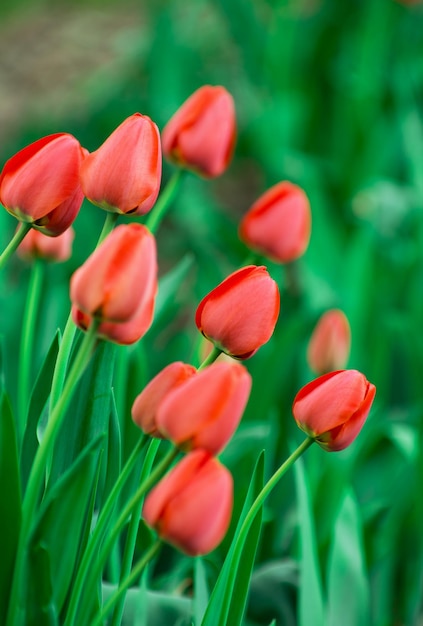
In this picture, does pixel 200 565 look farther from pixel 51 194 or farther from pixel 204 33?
pixel 204 33

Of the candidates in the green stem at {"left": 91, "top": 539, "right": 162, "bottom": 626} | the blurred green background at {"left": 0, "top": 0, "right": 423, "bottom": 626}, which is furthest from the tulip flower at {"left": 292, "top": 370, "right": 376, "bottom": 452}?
the blurred green background at {"left": 0, "top": 0, "right": 423, "bottom": 626}

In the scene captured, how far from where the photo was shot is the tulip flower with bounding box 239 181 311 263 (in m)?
0.77

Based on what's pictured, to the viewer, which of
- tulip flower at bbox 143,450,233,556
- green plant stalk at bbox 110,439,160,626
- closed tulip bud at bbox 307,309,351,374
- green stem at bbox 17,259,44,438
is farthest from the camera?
closed tulip bud at bbox 307,309,351,374

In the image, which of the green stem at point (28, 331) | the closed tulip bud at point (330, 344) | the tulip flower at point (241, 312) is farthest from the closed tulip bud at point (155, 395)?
the closed tulip bud at point (330, 344)

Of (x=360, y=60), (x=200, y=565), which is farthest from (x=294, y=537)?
(x=360, y=60)

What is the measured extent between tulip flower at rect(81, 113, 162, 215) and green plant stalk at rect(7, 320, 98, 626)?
0.09 m

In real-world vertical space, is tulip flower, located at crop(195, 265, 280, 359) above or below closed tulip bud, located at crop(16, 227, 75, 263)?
above

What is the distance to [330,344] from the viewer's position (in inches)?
32.9

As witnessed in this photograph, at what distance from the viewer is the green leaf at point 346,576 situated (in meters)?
0.76

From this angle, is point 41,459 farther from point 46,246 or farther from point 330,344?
point 330,344

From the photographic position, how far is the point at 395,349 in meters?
1.37

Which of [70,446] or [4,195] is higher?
[4,195]

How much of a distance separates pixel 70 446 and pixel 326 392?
0.17m

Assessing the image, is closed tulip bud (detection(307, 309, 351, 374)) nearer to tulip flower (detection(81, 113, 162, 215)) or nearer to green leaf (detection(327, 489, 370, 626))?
green leaf (detection(327, 489, 370, 626))
